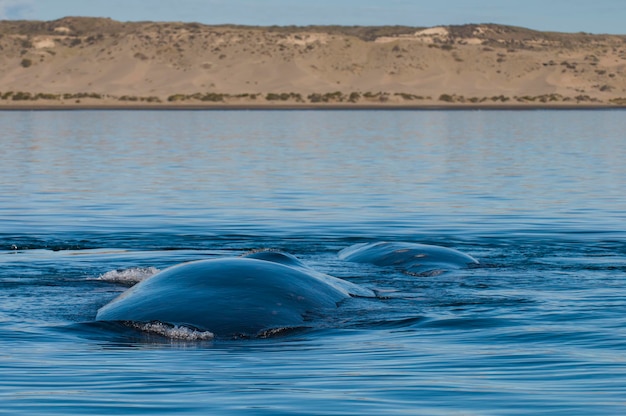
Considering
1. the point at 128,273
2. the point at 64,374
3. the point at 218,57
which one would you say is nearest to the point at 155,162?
the point at 128,273

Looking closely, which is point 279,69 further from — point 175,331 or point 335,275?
point 175,331

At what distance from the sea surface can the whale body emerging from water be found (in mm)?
233

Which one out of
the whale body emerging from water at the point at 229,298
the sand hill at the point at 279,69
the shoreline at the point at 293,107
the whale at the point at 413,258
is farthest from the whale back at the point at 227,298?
the sand hill at the point at 279,69

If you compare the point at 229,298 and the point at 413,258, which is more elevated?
the point at 413,258

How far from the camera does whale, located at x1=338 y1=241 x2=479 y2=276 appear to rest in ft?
59.2

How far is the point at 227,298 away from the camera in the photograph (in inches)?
523

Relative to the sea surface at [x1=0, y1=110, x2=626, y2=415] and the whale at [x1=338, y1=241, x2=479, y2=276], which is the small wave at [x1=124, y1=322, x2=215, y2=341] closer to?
the sea surface at [x1=0, y1=110, x2=626, y2=415]

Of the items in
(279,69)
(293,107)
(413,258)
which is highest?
(279,69)

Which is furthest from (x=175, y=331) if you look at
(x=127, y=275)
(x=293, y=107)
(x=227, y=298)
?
(x=293, y=107)

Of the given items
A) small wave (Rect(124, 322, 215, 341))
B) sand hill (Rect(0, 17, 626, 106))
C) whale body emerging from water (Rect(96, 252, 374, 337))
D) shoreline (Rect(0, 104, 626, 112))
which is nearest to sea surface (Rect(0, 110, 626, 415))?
small wave (Rect(124, 322, 215, 341))

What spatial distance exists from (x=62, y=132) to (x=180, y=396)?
65605 mm

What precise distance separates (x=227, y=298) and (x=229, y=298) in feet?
0.07

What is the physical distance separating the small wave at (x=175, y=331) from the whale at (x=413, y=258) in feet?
18.1

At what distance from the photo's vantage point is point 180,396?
10.0 m
